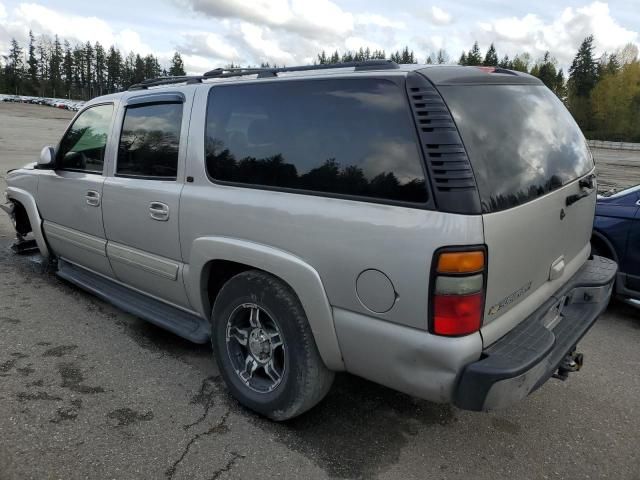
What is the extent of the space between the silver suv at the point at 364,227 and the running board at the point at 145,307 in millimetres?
23

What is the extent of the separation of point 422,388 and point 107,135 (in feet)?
10.0

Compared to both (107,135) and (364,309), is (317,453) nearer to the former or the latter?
(364,309)

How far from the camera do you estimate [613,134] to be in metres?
71.0

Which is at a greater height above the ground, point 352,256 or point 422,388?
point 352,256

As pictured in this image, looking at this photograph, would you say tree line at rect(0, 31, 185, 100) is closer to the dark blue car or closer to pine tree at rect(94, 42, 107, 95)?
pine tree at rect(94, 42, 107, 95)

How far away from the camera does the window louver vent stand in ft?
6.68

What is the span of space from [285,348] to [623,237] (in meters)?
3.53

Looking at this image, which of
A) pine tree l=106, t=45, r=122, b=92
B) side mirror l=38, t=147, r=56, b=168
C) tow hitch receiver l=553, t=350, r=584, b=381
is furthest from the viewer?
pine tree l=106, t=45, r=122, b=92

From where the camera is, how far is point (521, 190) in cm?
234

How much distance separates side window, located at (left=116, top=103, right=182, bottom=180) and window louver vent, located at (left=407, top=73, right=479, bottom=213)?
1.71 meters

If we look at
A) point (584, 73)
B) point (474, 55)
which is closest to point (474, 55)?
point (474, 55)

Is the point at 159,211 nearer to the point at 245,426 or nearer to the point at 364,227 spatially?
the point at 245,426

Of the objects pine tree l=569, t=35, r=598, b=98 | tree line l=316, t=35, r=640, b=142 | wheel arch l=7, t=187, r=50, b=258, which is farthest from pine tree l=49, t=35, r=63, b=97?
wheel arch l=7, t=187, r=50, b=258

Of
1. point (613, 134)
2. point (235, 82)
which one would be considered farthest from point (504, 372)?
point (613, 134)
